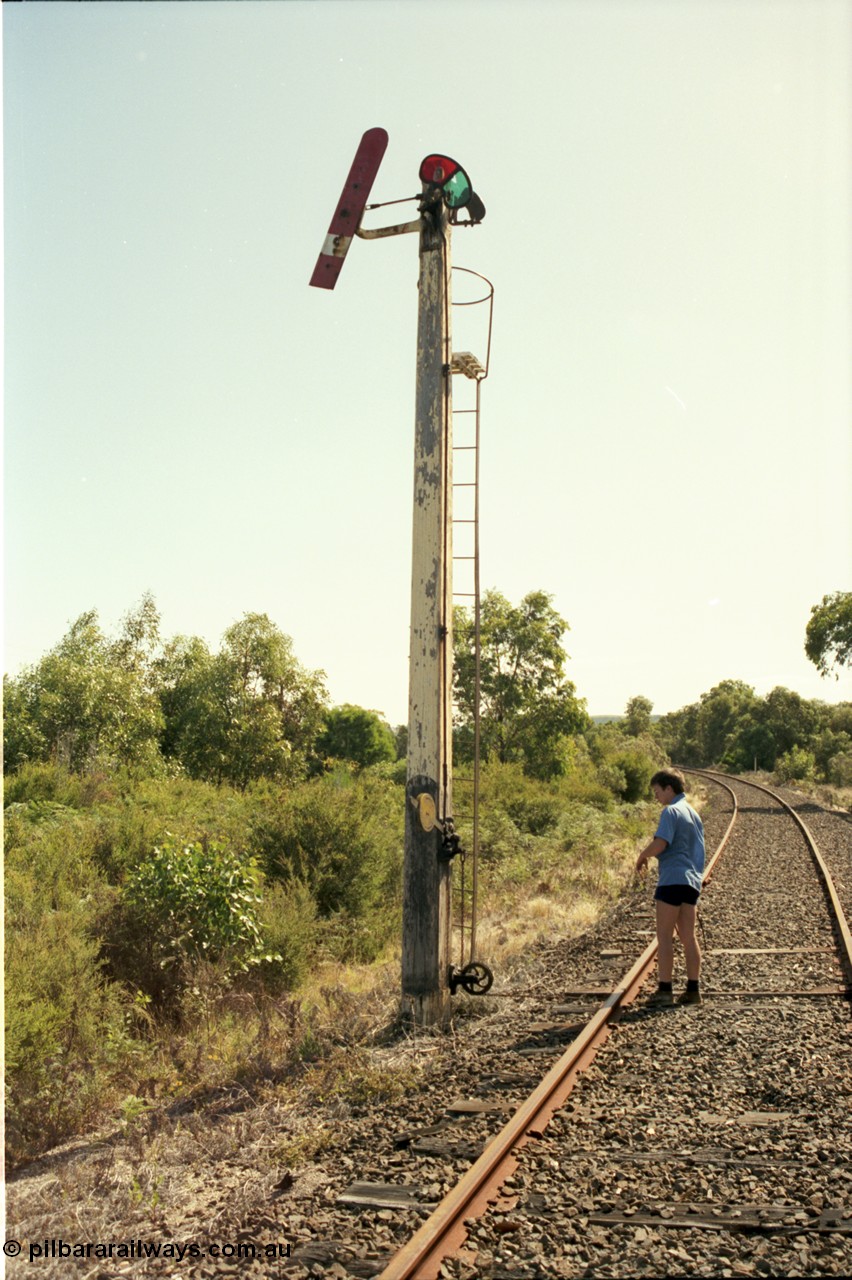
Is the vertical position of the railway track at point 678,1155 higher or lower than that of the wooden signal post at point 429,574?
lower

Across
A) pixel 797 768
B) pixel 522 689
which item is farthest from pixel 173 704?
pixel 797 768

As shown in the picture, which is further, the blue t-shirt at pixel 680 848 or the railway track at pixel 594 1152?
the blue t-shirt at pixel 680 848

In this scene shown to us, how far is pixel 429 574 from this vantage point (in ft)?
25.1

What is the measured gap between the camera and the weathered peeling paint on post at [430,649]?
744 centimetres

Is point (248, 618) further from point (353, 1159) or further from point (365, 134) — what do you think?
point (353, 1159)

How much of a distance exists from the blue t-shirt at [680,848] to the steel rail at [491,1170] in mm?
1255

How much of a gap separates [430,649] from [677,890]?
2.72m

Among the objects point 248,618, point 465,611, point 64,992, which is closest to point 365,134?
point 64,992

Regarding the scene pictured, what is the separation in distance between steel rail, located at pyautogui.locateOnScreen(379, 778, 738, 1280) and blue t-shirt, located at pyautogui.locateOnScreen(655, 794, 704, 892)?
126 centimetres

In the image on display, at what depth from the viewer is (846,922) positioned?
1077cm

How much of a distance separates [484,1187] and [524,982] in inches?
185

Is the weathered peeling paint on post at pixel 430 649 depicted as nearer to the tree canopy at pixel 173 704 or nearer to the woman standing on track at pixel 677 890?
the woman standing on track at pixel 677 890

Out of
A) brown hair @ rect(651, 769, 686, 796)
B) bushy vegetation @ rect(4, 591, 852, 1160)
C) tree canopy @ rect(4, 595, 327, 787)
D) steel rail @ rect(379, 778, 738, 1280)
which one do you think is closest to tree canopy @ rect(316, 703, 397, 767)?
tree canopy @ rect(4, 595, 327, 787)

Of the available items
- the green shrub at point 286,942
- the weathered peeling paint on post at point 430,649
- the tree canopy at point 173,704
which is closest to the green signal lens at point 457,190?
the weathered peeling paint on post at point 430,649
